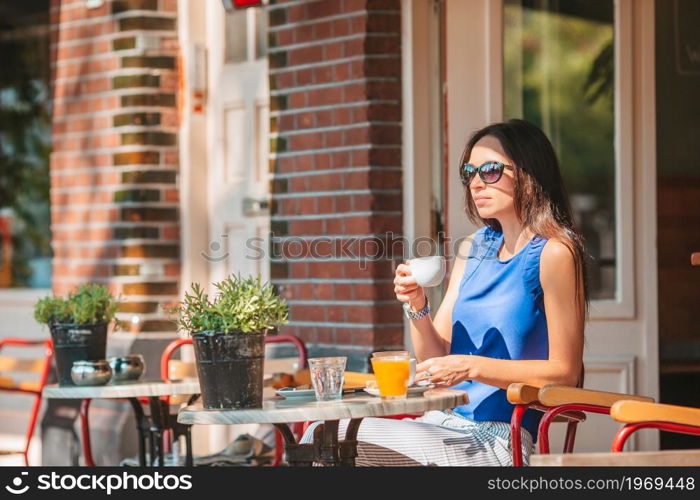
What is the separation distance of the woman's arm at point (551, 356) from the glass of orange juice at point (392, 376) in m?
0.16

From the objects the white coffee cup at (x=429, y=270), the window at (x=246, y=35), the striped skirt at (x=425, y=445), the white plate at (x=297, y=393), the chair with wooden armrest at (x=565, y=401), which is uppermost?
the window at (x=246, y=35)

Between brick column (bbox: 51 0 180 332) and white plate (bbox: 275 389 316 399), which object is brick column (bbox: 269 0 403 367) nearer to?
brick column (bbox: 51 0 180 332)

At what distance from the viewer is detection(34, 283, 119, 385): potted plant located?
154 inches

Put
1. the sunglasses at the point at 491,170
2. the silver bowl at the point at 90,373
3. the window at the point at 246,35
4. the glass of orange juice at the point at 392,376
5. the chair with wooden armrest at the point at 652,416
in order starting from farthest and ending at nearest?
the window at the point at 246,35 → the silver bowl at the point at 90,373 → the sunglasses at the point at 491,170 → the glass of orange juice at the point at 392,376 → the chair with wooden armrest at the point at 652,416

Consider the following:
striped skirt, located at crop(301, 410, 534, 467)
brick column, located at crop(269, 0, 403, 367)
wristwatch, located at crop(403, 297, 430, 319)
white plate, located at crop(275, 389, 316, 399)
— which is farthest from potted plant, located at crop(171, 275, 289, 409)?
brick column, located at crop(269, 0, 403, 367)

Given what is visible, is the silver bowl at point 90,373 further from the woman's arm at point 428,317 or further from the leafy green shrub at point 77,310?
the woman's arm at point 428,317

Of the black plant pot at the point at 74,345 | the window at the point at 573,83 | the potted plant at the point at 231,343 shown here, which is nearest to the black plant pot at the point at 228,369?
the potted plant at the point at 231,343

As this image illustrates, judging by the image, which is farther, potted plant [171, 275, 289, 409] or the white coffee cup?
the white coffee cup

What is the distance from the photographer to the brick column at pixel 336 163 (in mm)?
4926

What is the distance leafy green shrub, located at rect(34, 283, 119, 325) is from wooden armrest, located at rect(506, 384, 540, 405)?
1.50 meters

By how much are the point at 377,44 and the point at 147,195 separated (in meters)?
1.51
